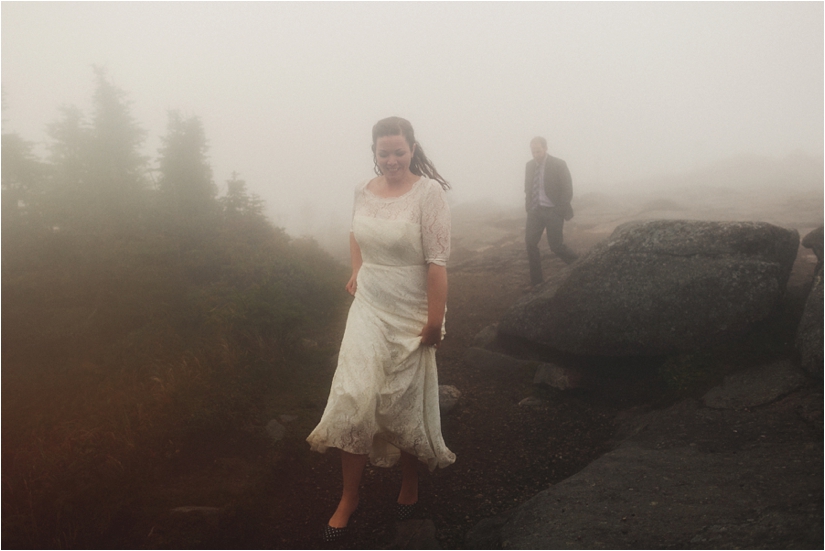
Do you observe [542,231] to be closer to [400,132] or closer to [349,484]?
[400,132]

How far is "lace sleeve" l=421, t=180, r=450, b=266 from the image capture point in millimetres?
3537

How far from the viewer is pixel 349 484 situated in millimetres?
3795

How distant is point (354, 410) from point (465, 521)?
1.41 m

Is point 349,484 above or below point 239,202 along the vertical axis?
below

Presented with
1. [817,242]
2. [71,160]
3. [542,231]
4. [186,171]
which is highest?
[71,160]

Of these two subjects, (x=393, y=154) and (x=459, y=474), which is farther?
(x=459, y=474)

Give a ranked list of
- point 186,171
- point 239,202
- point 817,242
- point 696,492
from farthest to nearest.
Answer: point 186,171 < point 239,202 < point 817,242 < point 696,492

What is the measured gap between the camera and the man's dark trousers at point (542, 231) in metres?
9.56

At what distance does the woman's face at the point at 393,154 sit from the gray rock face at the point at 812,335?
439 centimetres

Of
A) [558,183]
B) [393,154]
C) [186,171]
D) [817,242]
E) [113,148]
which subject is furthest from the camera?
[113,148]

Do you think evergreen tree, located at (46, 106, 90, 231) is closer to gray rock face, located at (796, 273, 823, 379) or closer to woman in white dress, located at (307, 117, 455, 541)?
woman in white dress, located at (307, 117, 455, 541)

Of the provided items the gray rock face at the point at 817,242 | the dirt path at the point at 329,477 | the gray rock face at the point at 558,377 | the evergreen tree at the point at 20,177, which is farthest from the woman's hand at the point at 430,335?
the evergreen tree at the point at 20,177

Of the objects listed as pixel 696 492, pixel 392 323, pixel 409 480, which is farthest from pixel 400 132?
pixel 696 492

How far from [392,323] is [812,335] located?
432 cm
